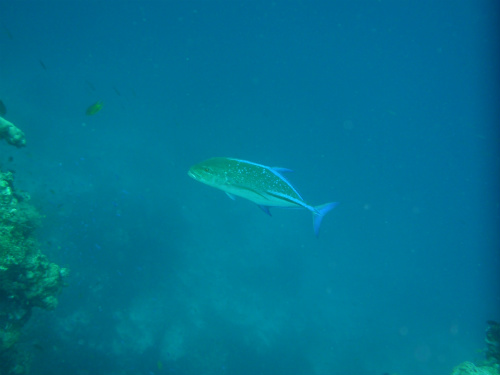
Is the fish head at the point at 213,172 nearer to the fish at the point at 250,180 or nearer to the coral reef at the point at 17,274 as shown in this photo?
the fish at the point at 250,180

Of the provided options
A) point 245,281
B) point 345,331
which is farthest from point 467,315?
point 245,281

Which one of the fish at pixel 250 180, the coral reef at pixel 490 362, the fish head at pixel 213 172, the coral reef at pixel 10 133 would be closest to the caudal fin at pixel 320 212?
the fish at pixel 250 180

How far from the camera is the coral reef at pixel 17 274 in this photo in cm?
477

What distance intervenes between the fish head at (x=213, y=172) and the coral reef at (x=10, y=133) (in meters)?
5.55

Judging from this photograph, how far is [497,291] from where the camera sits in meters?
45.0

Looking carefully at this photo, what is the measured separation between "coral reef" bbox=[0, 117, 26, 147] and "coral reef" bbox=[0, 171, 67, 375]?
90cm

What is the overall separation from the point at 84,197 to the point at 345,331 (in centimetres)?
2071

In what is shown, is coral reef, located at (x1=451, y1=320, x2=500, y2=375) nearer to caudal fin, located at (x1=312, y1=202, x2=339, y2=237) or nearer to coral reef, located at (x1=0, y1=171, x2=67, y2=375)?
caudal fin, located at (x1=312, y1=202, x2=339, y2=237)

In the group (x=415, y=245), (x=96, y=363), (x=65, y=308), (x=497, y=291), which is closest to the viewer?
(x=96, y=363)

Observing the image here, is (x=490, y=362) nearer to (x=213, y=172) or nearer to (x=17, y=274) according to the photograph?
(x=213, y=172)

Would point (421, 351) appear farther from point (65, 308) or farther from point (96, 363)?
point (65, 308)

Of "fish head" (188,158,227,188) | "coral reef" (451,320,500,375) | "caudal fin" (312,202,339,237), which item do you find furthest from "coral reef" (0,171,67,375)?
"coral reef" (451,320,500,375)

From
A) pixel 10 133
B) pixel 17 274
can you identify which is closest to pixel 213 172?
pixel 17 274

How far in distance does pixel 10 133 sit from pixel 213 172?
233 inches
